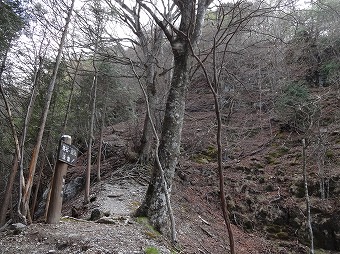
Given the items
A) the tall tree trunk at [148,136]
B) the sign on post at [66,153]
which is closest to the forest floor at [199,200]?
the tall tree trunk at [148,136]

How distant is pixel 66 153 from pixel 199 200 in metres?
5.11

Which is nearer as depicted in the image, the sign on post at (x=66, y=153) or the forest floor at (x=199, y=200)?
the forest floor at (x=199, y=200)

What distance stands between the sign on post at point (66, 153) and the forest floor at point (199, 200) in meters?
1.10

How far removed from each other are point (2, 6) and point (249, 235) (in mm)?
8290

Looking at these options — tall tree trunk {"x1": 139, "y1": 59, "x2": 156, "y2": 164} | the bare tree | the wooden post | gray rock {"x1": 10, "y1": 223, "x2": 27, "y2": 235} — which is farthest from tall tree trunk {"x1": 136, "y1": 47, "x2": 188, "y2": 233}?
tall tree trunk {"x1": 139, "y1": 59, "x2": 156, "y2": 164}

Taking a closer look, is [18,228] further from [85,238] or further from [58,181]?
[85,238]

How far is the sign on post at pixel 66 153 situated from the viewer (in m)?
4.98

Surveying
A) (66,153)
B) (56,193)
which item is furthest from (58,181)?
(66,153)

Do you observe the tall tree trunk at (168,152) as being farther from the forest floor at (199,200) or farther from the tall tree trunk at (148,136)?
the tall tree trunk at (148,136)

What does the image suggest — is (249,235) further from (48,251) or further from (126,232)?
(48,251)

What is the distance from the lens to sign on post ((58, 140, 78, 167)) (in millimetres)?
4977

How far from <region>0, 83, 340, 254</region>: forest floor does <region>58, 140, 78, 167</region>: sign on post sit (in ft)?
3.59

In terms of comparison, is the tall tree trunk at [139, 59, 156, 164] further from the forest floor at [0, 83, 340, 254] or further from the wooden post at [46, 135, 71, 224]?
the wooden post at [46, 135, 71, 224]

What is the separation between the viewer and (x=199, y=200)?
29.7 ft
